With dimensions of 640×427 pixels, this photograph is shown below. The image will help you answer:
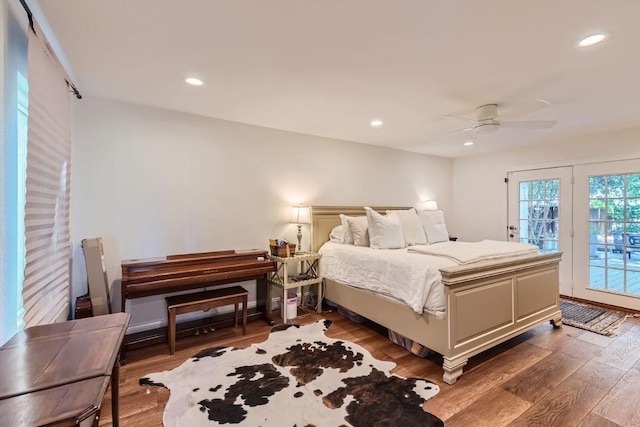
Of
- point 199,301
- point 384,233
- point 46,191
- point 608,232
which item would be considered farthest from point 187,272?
point 608,232

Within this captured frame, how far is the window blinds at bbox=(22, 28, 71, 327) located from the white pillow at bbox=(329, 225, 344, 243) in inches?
110

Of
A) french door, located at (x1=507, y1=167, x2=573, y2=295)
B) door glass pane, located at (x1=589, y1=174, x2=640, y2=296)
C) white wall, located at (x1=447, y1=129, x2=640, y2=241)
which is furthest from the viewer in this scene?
french door, located at (x1=507, y1=167, x2=573, y2=295)

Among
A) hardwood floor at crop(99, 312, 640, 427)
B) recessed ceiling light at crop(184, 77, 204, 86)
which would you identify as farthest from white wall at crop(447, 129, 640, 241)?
recessed ceiling light at crop(184, 77, 204, 86)

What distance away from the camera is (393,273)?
2.77 metres

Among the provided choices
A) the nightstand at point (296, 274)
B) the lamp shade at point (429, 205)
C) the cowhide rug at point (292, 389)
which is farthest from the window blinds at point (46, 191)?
the lamp shade at point (429, 205)

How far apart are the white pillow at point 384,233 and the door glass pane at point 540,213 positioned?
8.29 feet

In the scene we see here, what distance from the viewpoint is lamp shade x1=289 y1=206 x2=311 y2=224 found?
3.87 metres

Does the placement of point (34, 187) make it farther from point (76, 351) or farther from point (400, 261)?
point (400, 261)

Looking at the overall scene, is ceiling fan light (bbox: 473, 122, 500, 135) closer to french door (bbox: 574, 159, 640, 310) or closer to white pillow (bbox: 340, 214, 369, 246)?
white pillow (bbox: 340, 214, 369, 246)

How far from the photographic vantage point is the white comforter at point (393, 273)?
2.40 m

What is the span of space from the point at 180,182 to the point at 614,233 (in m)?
5.46

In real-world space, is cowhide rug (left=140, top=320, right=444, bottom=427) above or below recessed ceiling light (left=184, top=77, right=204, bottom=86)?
below

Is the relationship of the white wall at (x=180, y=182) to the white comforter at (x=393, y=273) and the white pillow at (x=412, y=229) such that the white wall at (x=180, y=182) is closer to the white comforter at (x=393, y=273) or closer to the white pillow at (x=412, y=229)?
the white comforter at (x=393, y=273)

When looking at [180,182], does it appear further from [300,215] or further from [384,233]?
[384,233]
